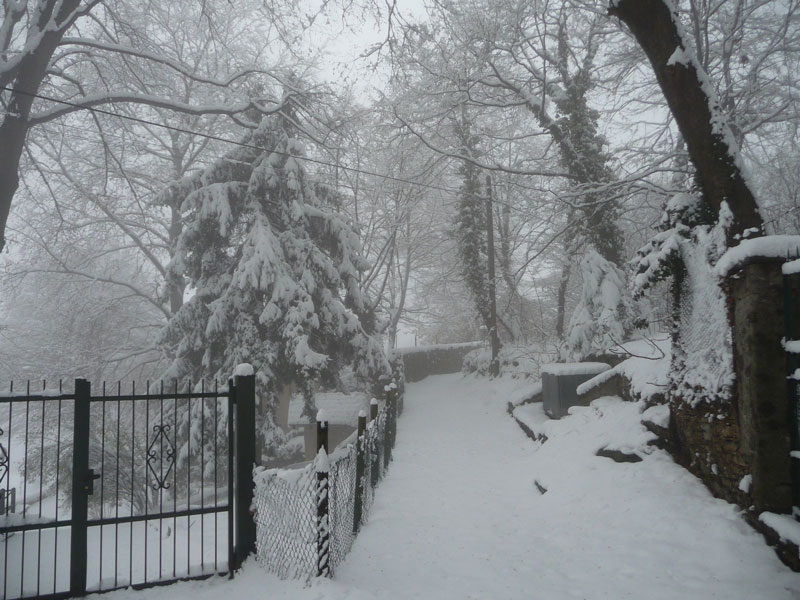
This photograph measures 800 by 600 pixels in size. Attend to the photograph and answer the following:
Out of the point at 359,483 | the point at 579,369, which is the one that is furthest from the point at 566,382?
the point at 359,483

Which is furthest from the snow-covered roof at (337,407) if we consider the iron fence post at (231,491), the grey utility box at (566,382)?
the iron fence post at (231,491)

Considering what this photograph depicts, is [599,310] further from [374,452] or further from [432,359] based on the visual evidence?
[432,359]

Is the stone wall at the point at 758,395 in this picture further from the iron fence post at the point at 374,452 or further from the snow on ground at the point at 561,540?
the iron fence post at the point at 374,452

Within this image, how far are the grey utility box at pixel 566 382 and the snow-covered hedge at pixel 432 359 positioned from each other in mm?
17125

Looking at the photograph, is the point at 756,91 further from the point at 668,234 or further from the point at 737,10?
the point at 668,234

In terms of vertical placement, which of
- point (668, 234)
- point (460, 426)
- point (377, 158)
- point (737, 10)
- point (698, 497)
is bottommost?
point (460, 426)

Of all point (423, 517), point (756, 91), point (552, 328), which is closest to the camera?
point (423, 517)

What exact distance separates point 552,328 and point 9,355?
2271cm

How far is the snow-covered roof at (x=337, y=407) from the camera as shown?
19859 millimetres

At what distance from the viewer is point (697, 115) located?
5738 mm

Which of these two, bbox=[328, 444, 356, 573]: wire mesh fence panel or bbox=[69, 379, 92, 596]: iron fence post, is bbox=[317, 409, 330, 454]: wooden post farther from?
bbox=[69, 379, 92, 596]: iron fence post

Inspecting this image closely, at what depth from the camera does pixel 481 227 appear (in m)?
22.8

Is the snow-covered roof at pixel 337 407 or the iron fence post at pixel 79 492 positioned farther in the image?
the snow-covered roof at pixel 337 407

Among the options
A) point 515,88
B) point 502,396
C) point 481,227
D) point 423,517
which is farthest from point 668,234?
point 481,227
